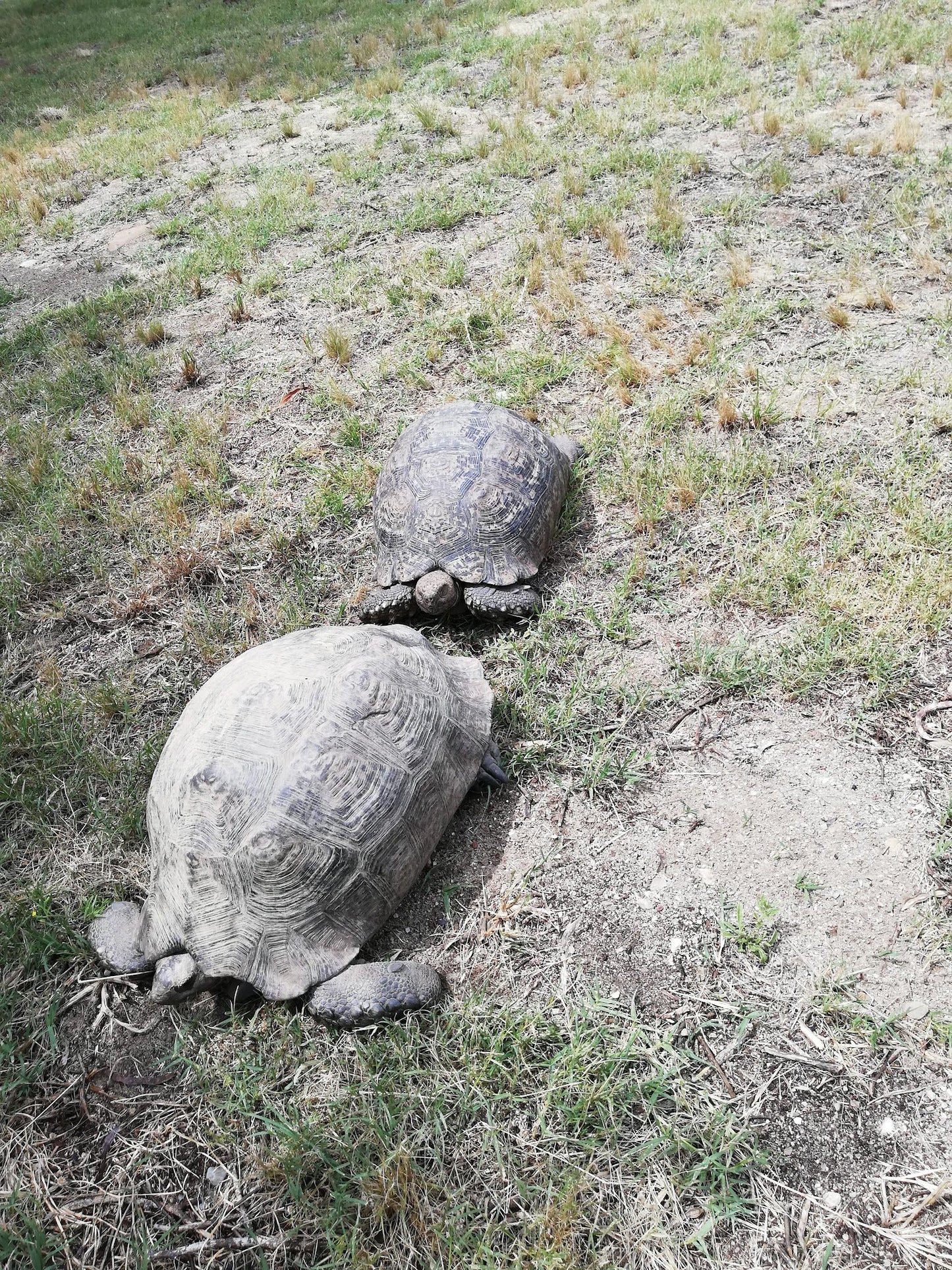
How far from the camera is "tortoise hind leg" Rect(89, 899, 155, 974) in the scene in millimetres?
2619

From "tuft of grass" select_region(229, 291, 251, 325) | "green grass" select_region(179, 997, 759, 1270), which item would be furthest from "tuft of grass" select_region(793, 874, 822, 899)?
"tuft of grass" select_region(229, 291, 251, 325)

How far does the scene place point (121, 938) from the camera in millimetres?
2680

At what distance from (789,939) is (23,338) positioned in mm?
7793

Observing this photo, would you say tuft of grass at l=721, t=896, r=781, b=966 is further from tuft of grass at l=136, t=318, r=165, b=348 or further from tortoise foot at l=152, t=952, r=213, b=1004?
tuft of grass at l=136, t=318, r=165, b=348

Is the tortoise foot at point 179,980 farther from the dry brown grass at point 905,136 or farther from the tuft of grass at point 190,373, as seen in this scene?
the dry brown grass at point 905,136

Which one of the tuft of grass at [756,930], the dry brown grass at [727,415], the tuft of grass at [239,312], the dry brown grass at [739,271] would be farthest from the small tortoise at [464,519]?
the tuft of grass at [239,312]

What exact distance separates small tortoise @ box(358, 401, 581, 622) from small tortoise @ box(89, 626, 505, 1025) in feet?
2.90

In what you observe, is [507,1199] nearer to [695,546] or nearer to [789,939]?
[789,939]

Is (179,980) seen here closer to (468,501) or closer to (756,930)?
(756,930)

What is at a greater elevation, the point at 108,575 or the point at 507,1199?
the point at 108,575

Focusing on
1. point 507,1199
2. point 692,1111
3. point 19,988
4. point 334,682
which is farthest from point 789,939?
point 19,988

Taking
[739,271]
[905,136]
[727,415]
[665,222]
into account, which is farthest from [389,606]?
[905,136]

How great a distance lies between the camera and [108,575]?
14.3 ft

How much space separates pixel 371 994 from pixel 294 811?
616 millimetres
